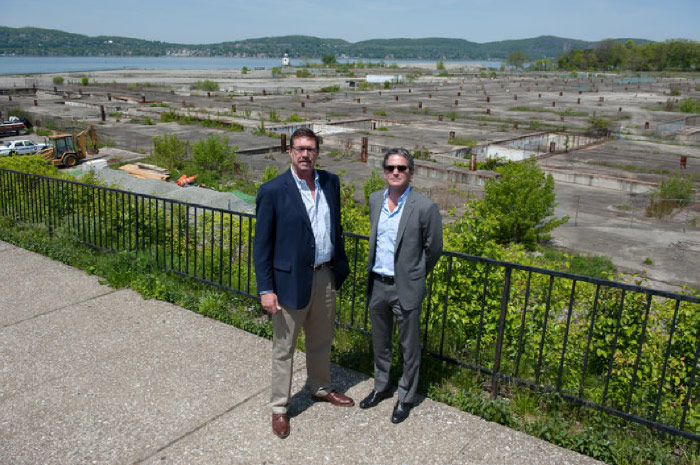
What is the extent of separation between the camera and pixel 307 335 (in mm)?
4754

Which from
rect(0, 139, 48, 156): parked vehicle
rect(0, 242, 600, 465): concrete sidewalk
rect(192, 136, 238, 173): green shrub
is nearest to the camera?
rect(0, 242, 600, 465): concrete sidewalk

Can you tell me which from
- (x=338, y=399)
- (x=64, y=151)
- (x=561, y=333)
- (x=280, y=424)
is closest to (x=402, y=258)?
(x=338, y=399)

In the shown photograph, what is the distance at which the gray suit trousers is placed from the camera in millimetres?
4504

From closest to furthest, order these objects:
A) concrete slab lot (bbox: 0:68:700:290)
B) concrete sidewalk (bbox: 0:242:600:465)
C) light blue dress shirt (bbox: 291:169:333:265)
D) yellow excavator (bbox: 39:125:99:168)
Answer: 1. concrete sidewalk (bbox: 0:242:600:465)
2. light blue dress shirt (bbox: 291:169:333:265)
3. concrete slab lot (bbox: 0:68:700:290)
4. yellow excavator (bbox: 39:125:99:168)

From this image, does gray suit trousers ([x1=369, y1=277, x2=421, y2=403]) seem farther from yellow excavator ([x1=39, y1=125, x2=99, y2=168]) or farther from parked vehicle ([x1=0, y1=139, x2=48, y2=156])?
parked vehicle ([x1=0, y1=139, x2=48, y2=156])

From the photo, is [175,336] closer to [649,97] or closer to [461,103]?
[461,103]

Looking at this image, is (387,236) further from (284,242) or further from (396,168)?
(284,242)

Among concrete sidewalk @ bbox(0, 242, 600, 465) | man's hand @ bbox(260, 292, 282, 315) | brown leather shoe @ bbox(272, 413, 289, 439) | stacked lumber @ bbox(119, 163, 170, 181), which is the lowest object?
stacked lumber @ bbox(119, 163, 170, 181)

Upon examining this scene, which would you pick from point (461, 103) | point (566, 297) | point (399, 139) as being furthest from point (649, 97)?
point (566, 297)

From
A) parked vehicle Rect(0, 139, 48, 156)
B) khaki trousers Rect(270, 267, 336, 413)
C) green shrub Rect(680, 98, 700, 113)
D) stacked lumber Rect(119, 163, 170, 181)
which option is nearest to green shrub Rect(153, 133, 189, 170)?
stacked lumber Rect(119, 163, 170, 181)

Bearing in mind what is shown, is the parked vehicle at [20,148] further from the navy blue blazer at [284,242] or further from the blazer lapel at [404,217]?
the blazer lapel at [404,217]

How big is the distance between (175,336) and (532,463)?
3644 mm

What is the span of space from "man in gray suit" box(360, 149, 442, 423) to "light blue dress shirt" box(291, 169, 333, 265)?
348 millimetres

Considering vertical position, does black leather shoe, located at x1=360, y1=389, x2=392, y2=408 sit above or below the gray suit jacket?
below
